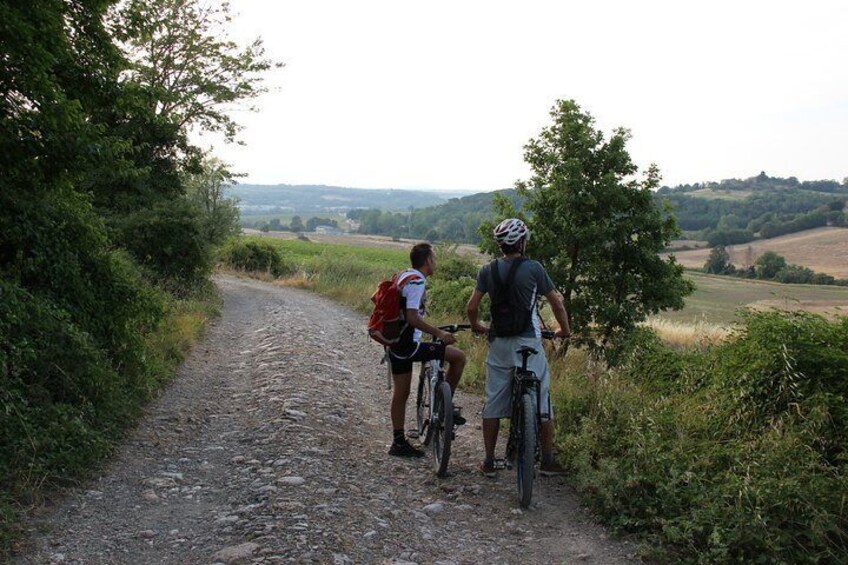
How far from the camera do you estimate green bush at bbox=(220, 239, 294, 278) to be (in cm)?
4038

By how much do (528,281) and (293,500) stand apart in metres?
2.65

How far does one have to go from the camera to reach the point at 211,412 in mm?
8375

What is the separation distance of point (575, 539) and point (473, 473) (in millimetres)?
1479

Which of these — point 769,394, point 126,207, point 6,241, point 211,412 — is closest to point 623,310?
point 769,394

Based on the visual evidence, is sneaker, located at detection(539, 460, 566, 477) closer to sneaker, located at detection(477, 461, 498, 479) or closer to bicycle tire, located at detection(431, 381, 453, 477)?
sneaker, located at detection(477, 461, 498, 479)

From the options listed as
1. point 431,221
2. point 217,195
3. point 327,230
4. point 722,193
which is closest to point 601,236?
point 217,195

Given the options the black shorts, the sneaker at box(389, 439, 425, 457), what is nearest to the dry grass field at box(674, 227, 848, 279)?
→ the sneaker at box(389, 439, 425, 457)

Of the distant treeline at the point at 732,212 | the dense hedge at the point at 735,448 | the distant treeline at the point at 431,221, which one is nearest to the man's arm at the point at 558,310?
the dense hedge at the point at 735,448

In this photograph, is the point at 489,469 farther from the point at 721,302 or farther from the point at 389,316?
the point at 721,302

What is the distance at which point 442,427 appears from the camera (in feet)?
20.8

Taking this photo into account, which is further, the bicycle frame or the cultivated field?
the cultivated field

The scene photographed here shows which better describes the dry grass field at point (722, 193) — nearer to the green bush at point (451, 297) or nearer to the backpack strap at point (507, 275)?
the green bush at point (451, 297)

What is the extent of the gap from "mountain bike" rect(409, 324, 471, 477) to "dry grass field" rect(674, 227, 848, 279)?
38748 mm

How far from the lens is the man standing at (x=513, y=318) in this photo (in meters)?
5.72
